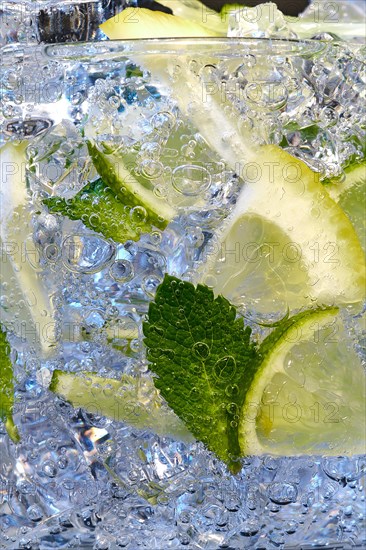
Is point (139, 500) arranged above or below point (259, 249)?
below

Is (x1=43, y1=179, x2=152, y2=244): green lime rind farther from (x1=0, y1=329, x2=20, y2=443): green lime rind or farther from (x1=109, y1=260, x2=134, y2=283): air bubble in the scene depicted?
(x1=0, y1=329, x2=20, y2=443): green lime rind

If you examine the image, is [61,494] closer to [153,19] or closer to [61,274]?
[61,274]

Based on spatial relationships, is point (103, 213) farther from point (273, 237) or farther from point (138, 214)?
point (273, 237)

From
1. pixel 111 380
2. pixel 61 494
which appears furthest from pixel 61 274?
pixel 61 494

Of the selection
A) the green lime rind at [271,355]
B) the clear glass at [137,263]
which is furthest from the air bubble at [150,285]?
the green lime rind at [271,355]

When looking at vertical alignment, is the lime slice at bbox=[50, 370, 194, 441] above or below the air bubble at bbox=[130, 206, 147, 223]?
below

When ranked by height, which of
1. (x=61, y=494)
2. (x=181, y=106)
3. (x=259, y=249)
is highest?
(x=181, y=106)

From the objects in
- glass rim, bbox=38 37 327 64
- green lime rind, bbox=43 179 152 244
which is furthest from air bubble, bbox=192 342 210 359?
glass rim, bbox=38 37 327 64
